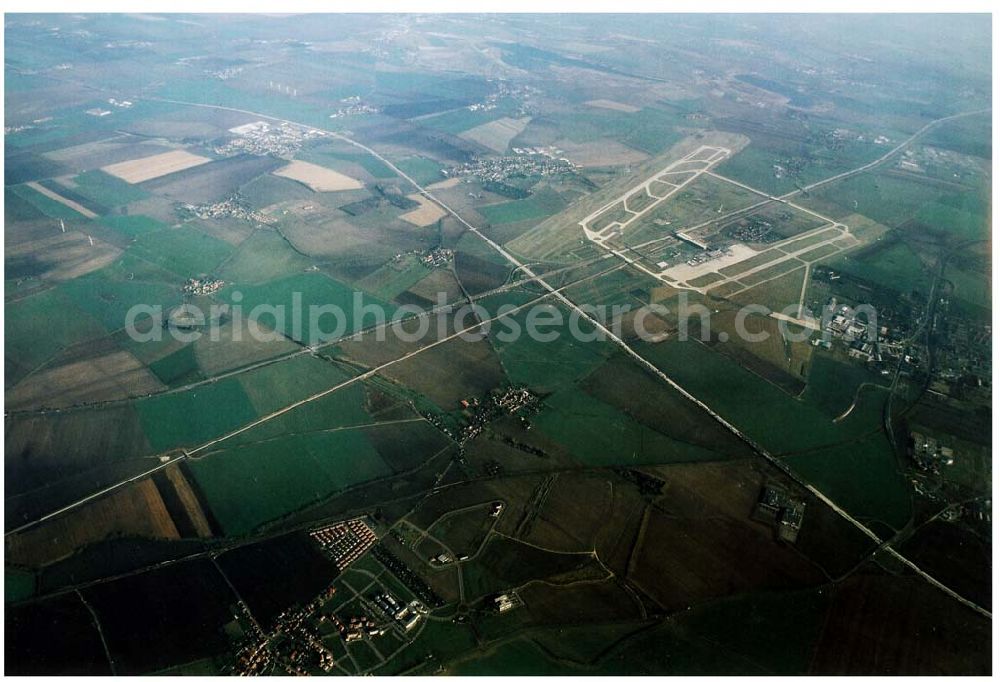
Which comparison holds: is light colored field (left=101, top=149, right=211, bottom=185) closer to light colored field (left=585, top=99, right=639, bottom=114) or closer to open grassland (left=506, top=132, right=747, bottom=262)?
open grassland (left=506, top=132, right=747, bottom=262)

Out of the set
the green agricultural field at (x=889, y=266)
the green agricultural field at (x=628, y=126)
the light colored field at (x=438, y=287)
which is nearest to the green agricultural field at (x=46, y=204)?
the light colored field at (x=438, y=287)

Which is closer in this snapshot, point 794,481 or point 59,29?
point 794,481

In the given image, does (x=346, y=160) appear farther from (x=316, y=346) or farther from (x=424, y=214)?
(x=316, y=346)

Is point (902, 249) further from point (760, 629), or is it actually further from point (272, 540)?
point (272, 540)

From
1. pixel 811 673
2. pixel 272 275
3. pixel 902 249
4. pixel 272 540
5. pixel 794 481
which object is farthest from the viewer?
pixel 902 249

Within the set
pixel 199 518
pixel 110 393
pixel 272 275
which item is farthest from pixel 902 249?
pixel 110 393
